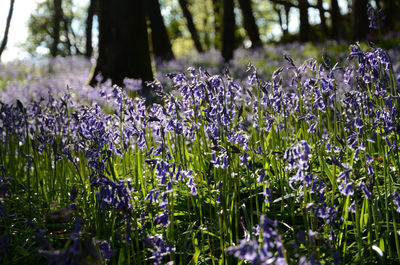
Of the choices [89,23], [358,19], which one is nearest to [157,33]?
[358,19]

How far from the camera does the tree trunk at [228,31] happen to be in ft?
46.2

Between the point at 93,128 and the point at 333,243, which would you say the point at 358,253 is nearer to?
the point at 333,243

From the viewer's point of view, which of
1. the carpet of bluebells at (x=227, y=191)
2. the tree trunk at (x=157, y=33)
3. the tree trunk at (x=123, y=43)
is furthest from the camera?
the tree trunk at (x=157, y=33)

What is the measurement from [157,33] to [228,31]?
4468 mm

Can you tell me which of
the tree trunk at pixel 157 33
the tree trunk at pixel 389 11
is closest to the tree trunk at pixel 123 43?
the tree trunk at pixel 157 33

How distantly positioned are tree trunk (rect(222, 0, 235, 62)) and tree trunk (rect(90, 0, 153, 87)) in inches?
159

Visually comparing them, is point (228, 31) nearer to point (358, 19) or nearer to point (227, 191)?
point (358, 19)

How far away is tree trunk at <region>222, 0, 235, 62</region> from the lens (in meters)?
14.1

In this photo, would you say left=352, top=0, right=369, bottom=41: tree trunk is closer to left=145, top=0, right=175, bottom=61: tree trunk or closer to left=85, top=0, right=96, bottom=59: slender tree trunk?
left=145, top=0, right=175, bottom=61: tree trunk

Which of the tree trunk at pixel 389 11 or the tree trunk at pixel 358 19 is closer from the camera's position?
the tree trunk at pixel 358 19

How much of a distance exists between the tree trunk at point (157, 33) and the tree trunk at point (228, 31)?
353cm

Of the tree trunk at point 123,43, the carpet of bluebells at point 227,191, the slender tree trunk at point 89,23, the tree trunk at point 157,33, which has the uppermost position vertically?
the slender tree trunk at point 89,23

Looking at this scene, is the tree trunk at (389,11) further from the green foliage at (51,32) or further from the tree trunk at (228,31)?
the green foliage at (51,32)

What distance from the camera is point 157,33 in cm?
1812
